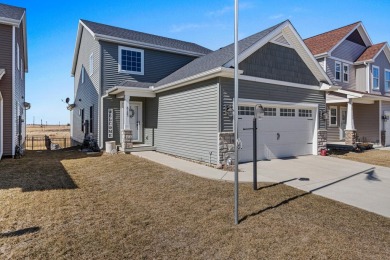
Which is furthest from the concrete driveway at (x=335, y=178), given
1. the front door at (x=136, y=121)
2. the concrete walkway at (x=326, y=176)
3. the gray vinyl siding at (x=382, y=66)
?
the gray vinyl siding at (x=382, y=66)

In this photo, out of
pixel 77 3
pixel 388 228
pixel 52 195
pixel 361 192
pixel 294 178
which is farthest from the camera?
pixel 77 3

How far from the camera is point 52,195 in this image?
6020mm

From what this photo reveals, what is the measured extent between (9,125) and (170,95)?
7.58 metres

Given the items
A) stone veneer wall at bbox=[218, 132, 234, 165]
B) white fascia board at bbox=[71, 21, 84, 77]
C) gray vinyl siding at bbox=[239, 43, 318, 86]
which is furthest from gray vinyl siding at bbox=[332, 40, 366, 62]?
white fascia board at bbox=[71, 21, 84, 77]

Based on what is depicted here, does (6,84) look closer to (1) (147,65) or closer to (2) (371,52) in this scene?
(1) (147,65)

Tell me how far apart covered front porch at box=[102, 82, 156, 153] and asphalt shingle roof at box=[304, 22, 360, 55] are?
13.2 meters

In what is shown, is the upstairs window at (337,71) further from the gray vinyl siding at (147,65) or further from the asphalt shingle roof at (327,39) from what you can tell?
the gray vinyl siding at (147,65)

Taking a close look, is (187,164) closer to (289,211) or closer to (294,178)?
(294,178)

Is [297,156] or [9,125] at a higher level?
[9,125]

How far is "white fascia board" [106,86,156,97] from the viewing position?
1233cm

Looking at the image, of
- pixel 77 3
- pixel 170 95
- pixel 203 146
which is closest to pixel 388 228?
pixel 203 146

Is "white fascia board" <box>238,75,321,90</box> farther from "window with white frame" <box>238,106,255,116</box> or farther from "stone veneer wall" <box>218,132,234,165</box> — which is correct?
"stone veneer wall" <box>218,132,234,165</box>

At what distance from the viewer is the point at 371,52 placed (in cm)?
1978

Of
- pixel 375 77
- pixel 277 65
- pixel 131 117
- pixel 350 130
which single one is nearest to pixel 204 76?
pixel 277 65
